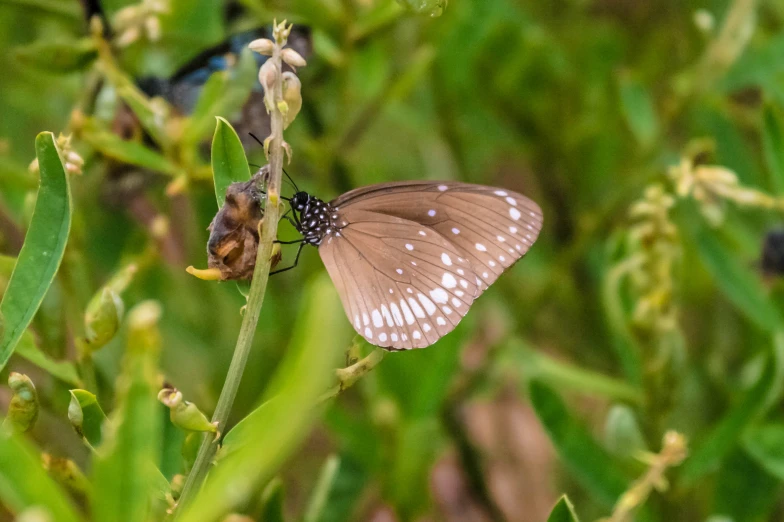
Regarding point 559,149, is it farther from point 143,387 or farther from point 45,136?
point 143,387

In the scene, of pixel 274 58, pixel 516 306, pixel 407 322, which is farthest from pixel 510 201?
pixel 516 306

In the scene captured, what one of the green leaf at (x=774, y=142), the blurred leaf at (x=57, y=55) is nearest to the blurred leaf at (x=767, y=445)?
the green leaf at (x=774, y=142)

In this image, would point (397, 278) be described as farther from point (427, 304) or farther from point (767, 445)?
point (767, 445)

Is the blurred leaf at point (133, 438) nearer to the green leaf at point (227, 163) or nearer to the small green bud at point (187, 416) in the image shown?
the small green bud at point (187, 416)

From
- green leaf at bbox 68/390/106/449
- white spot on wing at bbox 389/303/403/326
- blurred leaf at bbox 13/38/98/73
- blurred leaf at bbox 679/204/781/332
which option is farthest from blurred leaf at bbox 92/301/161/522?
blurred leaf at bbox 679/204/781/332

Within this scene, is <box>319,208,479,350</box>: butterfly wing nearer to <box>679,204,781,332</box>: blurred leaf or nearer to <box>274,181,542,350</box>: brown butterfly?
<box>274,181,542,350</box>: brown butterfly

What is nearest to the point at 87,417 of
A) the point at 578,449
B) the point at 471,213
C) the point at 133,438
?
the point at 133,438
